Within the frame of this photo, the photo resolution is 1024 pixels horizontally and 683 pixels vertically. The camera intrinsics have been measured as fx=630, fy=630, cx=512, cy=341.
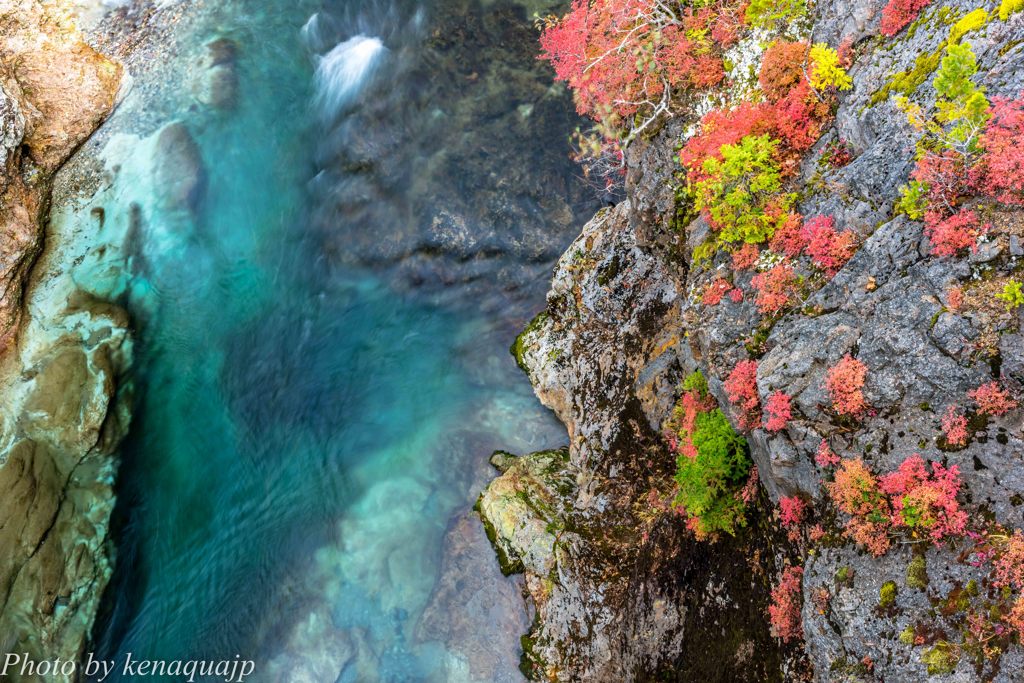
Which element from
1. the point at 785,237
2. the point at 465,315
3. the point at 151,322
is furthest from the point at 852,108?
the point at 151,322

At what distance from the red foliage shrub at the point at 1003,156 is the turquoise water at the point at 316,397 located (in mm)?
10815

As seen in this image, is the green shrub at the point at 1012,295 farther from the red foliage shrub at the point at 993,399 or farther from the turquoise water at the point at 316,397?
the turquoise water at the point at 316,397

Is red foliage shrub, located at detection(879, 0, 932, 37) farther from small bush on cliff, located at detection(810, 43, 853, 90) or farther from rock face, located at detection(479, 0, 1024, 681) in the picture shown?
small bush on cliff, located at detection(810, 43, 853, 90)

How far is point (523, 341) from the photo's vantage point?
17266mm

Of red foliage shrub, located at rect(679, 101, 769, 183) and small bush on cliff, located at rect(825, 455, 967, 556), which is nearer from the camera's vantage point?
small bush on cliff, located at rect(825, 455, 967, 556)


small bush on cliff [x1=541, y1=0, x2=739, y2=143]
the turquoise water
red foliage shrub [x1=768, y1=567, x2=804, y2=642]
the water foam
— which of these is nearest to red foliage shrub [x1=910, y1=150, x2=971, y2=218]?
small bush on cliff [x1=541, y1=0, x2=739, y2=143]

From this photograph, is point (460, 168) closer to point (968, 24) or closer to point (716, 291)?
point (716, 291)

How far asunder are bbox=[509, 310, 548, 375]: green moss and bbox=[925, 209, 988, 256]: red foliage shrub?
10054 mm

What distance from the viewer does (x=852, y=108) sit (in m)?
9.74

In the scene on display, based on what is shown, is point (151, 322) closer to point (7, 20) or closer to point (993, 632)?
point (7, 20)

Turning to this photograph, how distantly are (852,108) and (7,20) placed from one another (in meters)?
24.0

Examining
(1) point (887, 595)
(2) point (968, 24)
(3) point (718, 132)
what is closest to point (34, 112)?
(3) point (718, 132)

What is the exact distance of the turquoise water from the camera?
15.1 metres

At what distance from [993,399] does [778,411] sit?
247 cm
